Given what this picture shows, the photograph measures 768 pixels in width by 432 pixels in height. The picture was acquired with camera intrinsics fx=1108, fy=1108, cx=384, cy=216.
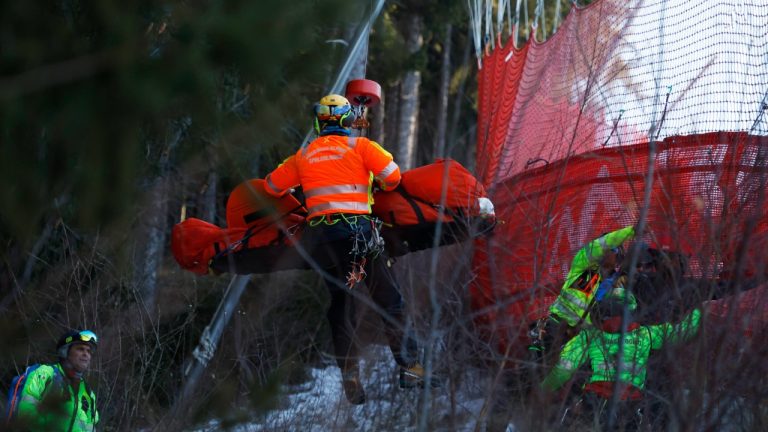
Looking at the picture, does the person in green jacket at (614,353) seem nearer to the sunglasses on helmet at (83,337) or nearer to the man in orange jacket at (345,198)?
the man in orange jacket at (345,198)

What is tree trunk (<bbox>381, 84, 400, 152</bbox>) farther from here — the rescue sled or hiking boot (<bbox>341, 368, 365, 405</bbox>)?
hiking boot (<bbox>341, 368, 365, 405</bbox>)

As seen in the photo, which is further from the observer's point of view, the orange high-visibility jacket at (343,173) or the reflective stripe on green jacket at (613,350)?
the orange high-visibility jacket at (343,173)

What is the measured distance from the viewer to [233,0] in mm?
2924

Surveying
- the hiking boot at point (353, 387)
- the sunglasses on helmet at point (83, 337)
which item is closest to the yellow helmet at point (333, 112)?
the hiking boot at point (353, 387)

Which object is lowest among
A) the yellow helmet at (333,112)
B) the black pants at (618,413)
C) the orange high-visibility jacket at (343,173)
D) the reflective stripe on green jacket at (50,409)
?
the black pants at (618,413)

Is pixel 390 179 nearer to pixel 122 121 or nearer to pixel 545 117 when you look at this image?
pixel 545 117

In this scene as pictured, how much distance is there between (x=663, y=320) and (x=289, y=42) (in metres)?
2.47

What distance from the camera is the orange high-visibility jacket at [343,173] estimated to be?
651cm

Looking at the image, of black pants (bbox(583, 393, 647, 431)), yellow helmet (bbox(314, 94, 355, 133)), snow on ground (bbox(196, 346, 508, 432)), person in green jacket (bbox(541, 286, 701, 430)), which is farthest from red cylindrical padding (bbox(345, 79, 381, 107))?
black pants (bbox(583, 393, 647, 431))

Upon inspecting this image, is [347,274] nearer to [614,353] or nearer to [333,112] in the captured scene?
[333,112]

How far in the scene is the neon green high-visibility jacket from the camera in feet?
17.4

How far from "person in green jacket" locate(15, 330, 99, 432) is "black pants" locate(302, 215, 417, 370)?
145 centimetres

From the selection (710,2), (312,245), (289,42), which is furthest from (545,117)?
(289,42)

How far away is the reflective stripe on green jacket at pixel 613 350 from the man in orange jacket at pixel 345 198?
134 cm
